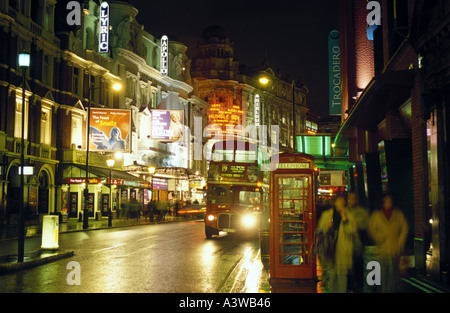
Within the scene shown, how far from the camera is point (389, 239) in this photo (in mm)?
9758

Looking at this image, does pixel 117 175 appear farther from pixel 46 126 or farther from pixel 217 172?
pixel 217 172

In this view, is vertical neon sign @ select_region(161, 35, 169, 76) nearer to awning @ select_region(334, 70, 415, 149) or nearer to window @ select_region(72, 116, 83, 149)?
window @ select_region(72, 116, 83, 149)

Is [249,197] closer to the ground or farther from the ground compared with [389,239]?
farther from the ground

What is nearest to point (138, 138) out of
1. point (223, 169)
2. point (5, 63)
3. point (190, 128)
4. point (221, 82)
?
point (190, 128)

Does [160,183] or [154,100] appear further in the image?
[160,183]

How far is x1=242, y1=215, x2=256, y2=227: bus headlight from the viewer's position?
25.5 metres

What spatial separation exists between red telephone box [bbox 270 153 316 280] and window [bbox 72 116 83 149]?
3149 centimetres

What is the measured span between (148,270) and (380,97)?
822 centimetres

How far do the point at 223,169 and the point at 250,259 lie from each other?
8.44 metres

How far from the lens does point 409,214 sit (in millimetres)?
16391

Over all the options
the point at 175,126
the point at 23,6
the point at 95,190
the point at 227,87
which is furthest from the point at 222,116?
the point at 23,6

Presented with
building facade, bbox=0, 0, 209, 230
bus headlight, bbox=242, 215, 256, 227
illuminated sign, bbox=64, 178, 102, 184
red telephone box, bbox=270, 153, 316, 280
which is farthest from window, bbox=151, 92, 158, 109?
red telephone box, bbox=270, 153, 316, 280
